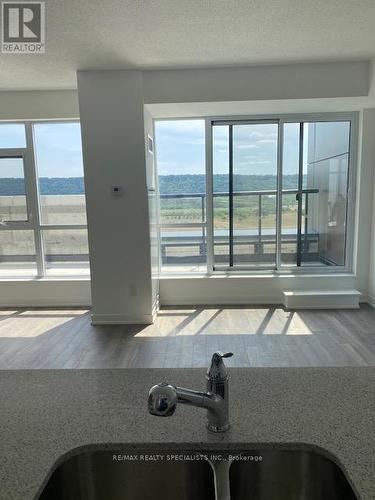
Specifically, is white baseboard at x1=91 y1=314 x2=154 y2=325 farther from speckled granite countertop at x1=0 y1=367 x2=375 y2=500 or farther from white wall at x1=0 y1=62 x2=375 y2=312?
speckled granite countertop at x1=0 y1=367 x2=375 y2=500

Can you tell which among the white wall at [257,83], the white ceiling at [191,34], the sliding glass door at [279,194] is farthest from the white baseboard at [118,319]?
the white ceiling at [191,34]

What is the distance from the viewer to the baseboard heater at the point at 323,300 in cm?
471

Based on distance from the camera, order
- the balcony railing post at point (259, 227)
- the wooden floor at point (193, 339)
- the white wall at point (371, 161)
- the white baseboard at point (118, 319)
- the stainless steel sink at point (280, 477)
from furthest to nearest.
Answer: the balcony railing post at point (259, 227) < the white wall at point (371, 161) < the white baseboard at point (118, 319) < the wooden floor at point (193, 339) < the stainless steel sink at point (280, 477)

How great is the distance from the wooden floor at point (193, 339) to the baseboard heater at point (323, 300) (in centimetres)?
13

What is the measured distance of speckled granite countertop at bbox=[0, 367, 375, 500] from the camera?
0.89 m

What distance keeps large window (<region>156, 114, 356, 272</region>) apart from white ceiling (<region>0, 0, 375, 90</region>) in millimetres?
1122

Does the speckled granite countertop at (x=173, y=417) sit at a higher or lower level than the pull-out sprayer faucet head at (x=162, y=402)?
lower

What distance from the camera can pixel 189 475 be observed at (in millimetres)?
959

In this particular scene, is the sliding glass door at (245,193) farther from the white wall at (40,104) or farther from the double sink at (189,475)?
the double sink at (189,475)

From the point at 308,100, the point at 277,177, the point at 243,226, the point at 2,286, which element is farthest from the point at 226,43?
the point at 2,286

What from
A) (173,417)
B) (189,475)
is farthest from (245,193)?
(189,475)

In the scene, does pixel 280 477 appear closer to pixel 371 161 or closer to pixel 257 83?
pixel 257 83

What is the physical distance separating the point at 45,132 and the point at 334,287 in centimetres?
437

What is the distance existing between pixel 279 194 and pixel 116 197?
7.24 feet
